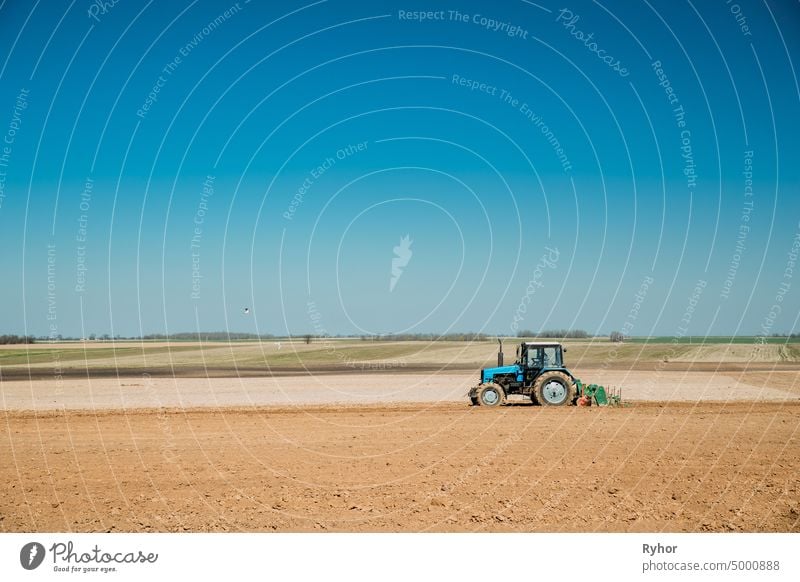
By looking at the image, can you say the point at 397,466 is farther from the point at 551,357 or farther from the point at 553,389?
the point at 551,357

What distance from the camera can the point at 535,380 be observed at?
30.0m

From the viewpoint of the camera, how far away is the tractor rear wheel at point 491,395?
30266 millimetres

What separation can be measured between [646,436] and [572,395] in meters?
8.10

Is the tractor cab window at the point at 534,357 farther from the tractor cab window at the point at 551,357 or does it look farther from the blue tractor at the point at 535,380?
the tractor cab window at the point at 551,357

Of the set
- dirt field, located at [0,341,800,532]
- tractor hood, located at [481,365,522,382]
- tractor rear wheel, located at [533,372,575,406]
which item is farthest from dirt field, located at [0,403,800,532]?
tractor hood, located at [481,365,522,382]

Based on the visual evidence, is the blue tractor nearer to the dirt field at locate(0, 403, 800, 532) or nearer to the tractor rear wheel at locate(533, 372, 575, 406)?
the tractor rear wheel at locate(533, 372, 575, 406)

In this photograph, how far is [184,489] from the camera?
48.6 ft

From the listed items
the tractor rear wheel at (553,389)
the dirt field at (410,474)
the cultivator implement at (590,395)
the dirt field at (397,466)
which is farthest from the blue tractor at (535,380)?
the dirt field at (410,474)

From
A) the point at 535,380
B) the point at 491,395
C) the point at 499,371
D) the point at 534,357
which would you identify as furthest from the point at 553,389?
the point at 491,395

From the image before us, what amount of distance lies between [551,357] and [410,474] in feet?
51.1

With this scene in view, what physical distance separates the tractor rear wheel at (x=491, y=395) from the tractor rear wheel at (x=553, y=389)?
167 cm

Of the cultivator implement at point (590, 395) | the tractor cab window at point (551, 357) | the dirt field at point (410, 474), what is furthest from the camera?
the tractor cab window at point (551, 357)

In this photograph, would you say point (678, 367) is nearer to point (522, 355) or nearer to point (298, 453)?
point (522, 355)

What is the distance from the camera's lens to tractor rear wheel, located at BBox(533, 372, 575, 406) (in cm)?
2945
